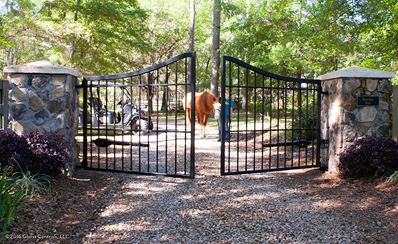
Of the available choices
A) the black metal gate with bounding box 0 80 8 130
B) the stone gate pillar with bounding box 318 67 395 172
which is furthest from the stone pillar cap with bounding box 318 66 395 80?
the black metal gate with bounding box 0 80 8 130

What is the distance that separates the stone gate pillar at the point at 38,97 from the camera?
4.77 metres

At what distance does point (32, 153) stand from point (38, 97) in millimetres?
1142

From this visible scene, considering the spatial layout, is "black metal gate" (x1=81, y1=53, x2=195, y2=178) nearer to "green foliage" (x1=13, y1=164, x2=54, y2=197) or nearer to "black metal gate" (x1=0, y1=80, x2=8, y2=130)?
"green foliage" (x1=13, y1=164, x2=54, y2=197)

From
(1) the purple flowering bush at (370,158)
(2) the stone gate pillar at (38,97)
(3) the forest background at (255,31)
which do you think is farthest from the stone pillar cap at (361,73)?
(2) the stone gate pillar at (38,97)

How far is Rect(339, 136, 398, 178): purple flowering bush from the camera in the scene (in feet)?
15.1

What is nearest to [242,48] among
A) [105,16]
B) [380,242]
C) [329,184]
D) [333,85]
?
[105,16]

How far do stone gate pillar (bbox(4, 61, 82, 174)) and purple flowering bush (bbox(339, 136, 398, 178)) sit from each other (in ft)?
14.8

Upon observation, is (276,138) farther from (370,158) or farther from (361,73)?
(370,158)

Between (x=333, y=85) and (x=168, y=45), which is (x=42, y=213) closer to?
(x=333, y=85)

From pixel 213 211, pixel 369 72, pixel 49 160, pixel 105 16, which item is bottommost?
pixel 213 211

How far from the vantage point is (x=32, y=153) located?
13.4 ft

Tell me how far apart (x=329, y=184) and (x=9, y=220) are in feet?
14.4

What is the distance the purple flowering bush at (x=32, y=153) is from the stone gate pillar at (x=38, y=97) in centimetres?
48

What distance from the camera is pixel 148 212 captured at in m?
3.82
